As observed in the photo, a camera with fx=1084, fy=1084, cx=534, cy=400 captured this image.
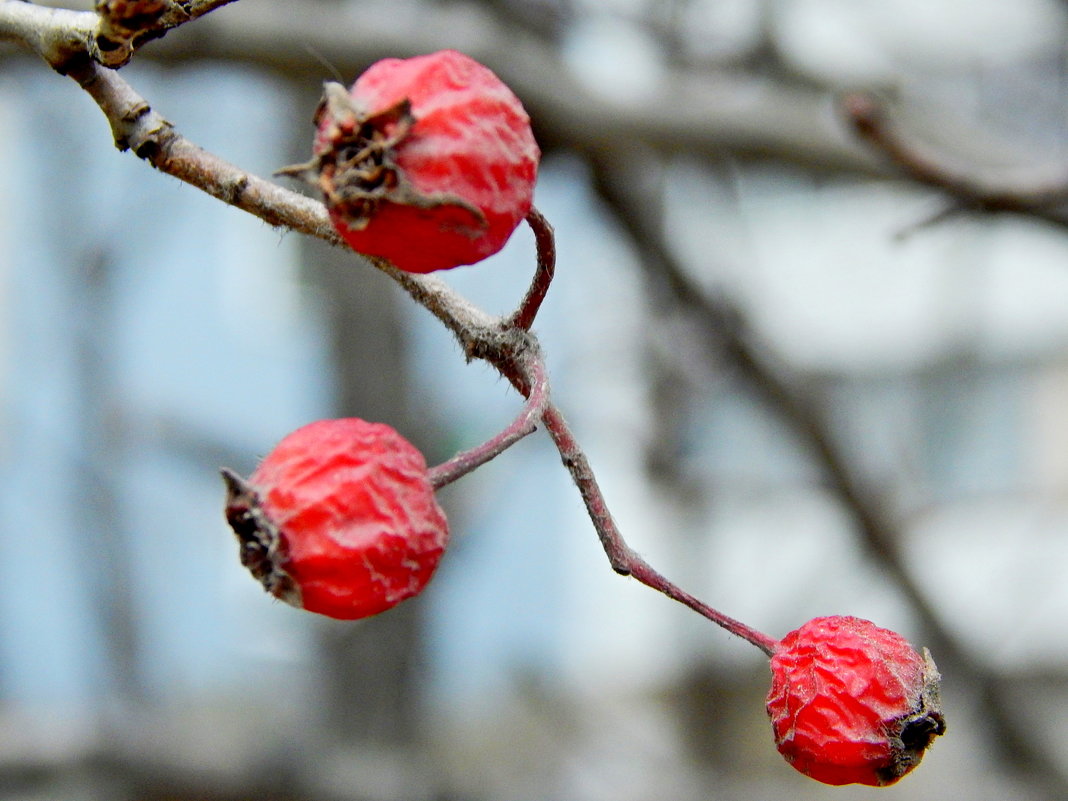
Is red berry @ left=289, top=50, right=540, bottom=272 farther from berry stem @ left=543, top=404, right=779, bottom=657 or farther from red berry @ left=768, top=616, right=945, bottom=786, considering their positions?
red berry @ left=768, top=616, right=945, bottom=786

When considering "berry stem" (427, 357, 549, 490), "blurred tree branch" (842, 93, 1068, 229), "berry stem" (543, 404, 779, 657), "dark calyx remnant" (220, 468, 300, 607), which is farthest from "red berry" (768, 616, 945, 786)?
"blurred tree branch" (842, 93, 1068, 229)

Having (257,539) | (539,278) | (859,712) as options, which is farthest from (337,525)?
(859,712)

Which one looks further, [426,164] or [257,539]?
[257,539]

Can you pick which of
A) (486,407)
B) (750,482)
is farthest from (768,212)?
(486,407)

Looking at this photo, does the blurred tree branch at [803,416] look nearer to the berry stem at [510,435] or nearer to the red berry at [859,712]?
the red berry at [859,712]

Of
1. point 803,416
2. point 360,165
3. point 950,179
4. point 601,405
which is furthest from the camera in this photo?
point 601,405

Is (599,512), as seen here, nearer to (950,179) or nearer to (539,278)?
(539,278)

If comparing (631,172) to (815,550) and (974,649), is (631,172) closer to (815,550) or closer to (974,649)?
(974,649)

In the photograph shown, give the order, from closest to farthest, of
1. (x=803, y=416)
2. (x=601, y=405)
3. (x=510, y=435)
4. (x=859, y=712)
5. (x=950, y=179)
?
(x=510, y=435)
(x=859, y=712)
(x=950, y=179)
(x=803, y=416)
(x=601, y=405)
